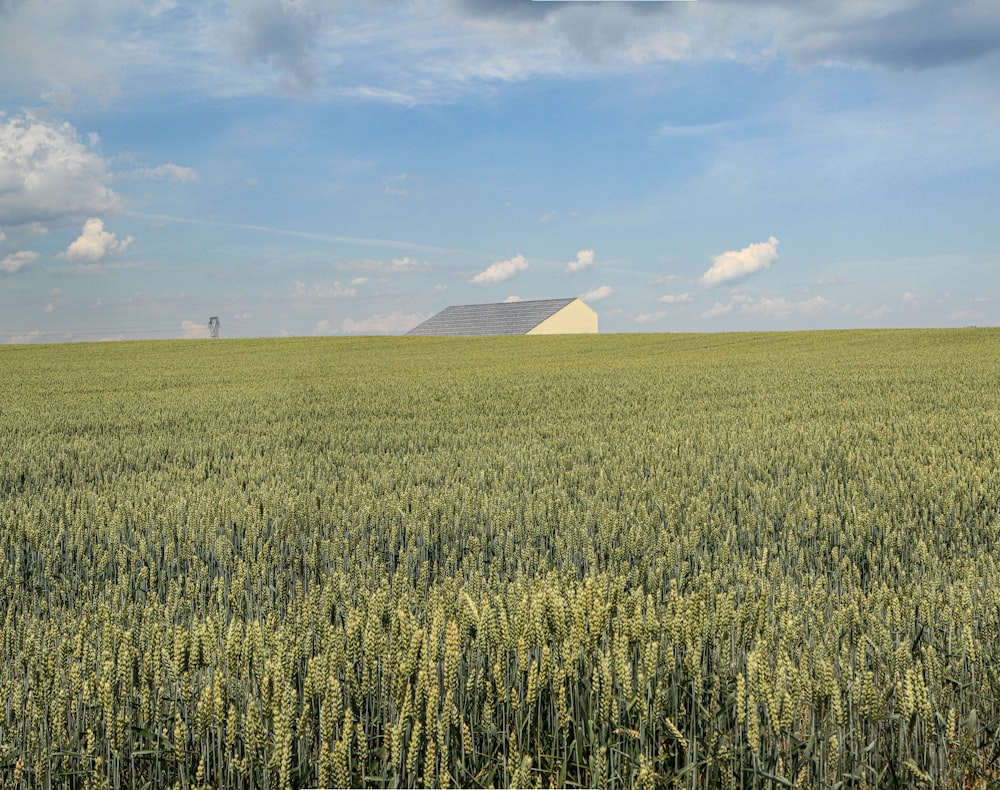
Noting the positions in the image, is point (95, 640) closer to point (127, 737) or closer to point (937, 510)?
point (127, 737)

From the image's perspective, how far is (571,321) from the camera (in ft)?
255

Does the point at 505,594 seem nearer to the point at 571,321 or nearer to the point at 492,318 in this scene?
the point at 571,321

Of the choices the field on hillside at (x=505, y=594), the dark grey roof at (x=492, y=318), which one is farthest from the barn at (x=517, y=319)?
the field on hillside at (x=505, y=594)

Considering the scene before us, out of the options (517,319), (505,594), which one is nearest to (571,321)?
(517,319)

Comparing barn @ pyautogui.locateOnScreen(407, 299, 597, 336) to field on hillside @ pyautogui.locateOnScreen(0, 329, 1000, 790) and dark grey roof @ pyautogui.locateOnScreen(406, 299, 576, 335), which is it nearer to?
dark grey roof @ pyautogui.locateOnScreen(406, 299, 576, 335)

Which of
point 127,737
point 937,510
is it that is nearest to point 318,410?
point 937,510

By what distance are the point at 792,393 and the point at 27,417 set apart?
15913 millimetres

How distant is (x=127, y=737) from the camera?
2711 mm

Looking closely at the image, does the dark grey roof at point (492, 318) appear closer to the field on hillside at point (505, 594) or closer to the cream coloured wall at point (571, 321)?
the cream coloured wall at point (571, 321)

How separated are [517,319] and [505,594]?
245ft

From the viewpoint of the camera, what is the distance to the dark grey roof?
77.0m

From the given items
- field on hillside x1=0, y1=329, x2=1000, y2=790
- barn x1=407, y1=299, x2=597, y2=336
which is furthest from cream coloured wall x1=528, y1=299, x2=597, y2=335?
field on hillside x1=0, y1=329, x2=1000, y2=790

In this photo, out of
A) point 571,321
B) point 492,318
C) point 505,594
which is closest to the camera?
point 505,594

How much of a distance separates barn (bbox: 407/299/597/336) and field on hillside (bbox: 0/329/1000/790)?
5972 cm
